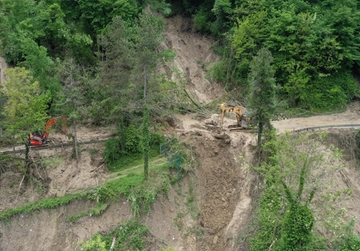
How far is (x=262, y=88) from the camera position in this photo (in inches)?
1155

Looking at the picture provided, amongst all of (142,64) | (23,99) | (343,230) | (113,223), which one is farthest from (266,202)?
(23,99)

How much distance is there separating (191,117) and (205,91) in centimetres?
570

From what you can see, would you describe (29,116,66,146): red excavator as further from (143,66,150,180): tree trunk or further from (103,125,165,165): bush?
(143,66,150,180): tree trunk

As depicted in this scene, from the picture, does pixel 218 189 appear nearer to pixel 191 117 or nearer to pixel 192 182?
pixel 192 182

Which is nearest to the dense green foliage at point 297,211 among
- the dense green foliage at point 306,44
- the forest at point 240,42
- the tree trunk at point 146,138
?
the tree trunk at point 146,138

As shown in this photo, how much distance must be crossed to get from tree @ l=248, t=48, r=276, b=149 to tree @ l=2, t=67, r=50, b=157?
15.3 meters

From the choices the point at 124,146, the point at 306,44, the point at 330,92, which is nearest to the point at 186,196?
the point at 124,146

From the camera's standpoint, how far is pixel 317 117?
132 ft

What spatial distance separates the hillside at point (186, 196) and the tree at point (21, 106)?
4376 millimetres

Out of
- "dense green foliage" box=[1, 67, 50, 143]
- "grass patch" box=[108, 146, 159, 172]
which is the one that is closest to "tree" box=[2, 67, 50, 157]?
"dense green foliage" box=[1, 67, 50, 143]

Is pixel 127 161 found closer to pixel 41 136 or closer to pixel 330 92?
pixel 41 136

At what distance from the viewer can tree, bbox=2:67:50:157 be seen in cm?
2902

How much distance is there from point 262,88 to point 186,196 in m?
10.3

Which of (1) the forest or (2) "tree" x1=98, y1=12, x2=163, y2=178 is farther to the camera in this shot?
(1) the forest
